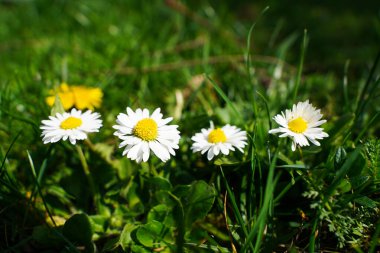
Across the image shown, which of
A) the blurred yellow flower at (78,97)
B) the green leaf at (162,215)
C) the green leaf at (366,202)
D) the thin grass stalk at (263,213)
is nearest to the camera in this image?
the thin grass stalk at (263,213)

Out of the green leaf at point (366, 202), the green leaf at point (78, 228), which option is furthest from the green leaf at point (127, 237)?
the green leaf at point (366, 202)

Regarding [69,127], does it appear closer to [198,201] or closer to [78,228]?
[78,228]

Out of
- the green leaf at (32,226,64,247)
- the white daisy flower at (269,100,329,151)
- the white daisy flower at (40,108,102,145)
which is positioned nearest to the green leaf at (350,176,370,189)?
the white daisy flower at (269,100,329,151)

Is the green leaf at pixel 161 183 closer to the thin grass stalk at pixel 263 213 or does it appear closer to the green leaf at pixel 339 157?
the thin grass stalk at pixel 263 213

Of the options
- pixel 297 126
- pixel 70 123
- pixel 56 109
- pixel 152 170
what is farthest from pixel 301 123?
pixel 56 109

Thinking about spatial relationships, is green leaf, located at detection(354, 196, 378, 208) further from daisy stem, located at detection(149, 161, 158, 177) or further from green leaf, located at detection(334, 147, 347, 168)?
daisy stem, located at detection(149, 161, 158, 177)

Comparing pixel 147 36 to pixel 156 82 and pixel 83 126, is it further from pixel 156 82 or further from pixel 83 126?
pixel 83 126

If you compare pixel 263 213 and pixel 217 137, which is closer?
pixel 263 213
